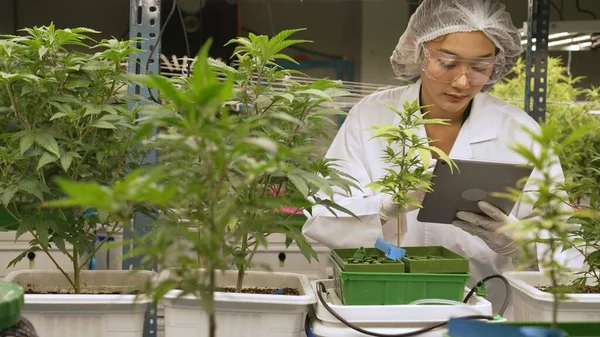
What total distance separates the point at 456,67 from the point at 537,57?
1.30 feet

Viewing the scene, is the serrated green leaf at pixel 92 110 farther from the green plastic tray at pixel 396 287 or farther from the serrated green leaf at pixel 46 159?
the green plastic tray at pixel 396 287

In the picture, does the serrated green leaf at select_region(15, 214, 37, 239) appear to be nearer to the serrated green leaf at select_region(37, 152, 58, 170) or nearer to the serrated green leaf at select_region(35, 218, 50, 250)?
the serrated green leaf at select_region(35, 218, 50, 250)

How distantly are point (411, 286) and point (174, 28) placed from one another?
8.87ft

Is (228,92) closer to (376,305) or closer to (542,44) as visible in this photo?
(376,305)

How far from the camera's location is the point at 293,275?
130 centimetres

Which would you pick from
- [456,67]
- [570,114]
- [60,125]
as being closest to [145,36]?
[60,125]

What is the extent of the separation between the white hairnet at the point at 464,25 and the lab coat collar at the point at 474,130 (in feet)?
0.31

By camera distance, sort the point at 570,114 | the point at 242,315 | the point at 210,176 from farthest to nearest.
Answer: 1. the point at 570,114
2. the point at 242,315
3. the point at 210,176

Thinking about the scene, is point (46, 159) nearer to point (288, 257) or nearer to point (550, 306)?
point (550, 306)

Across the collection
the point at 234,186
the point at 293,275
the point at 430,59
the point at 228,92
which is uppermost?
the point at 430,59

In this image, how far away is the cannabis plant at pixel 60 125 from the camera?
1.19 metres

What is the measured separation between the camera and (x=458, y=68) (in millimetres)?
1673

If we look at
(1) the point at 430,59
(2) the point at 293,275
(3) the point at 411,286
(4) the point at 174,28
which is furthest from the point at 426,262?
(4) the point at 174,28

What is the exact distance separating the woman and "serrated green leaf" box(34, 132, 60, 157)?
0.71 meters
